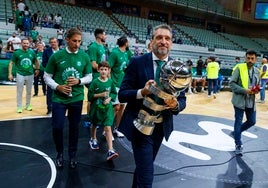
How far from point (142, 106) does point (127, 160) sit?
2.03 m

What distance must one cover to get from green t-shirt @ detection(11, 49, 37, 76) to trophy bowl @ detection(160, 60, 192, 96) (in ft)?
16.9

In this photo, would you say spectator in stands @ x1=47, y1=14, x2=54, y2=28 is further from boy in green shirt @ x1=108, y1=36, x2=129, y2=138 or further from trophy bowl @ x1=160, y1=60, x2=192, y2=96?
trophy bowl @ x1=160, y1=60, x2=192, y2=96

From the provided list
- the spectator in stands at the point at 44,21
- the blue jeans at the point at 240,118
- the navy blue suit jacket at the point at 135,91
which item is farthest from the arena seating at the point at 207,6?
the navy blue suit jacket at the point at 135,91

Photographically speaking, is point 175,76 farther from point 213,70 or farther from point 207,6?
point 207,6

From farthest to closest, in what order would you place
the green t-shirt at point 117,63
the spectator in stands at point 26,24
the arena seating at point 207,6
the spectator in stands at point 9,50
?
the arena seating at point 207,6
the spectator in stands at point 26,24
the spectator in stands at point 9,50
the green t-shirt at point 117,63

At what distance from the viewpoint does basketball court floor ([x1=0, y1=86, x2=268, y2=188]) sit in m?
3.55

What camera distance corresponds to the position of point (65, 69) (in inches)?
141

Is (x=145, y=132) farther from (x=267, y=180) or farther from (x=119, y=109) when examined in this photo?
(x=119, y=109)

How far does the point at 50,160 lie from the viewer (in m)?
4.03

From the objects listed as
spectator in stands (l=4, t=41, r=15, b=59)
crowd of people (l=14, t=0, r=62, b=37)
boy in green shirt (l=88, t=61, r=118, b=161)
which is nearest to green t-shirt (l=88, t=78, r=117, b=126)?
boy in green shirt (l=88, t=61, r=118, b=161)

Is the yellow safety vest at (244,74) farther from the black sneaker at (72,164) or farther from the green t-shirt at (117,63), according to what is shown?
the black sneaker at (72,164)

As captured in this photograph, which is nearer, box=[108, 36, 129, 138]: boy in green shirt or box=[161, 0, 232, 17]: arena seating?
box=[108, 36, 129, 138]: boy in green shirt

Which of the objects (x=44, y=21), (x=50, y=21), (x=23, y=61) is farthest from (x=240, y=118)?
(x=50, y=21)

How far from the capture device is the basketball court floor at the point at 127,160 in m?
3.55
